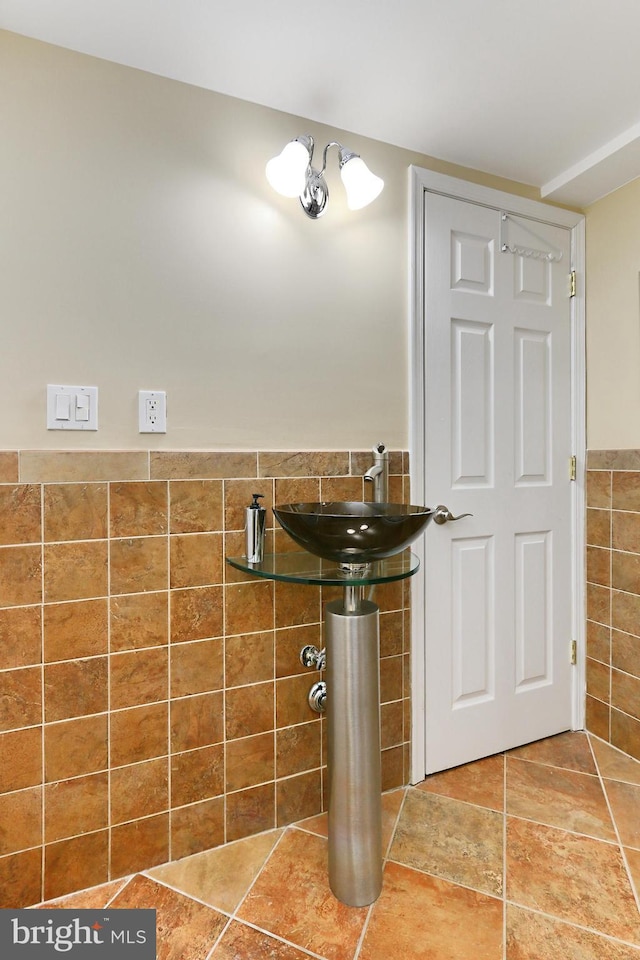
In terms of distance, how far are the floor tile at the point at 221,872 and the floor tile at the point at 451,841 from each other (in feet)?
1.32

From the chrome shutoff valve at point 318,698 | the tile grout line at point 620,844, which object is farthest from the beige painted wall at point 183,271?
the tile grout line at point 620,844

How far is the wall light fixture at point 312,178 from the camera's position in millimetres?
1476

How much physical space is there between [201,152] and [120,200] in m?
0.29

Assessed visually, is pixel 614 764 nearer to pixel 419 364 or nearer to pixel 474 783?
pixel 474 783

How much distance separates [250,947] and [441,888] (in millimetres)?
525

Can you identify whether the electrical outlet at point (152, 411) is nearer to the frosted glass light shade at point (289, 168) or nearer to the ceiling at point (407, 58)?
the frosted glass light shade at point (289, 168)

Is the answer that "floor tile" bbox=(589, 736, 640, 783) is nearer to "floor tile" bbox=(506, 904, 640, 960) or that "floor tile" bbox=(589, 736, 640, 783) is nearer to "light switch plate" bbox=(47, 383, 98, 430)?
"floor tile" bbox=(506, 904, 640, 960)

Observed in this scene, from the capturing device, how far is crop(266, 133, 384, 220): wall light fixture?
58.1 inches

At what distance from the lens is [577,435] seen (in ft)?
7.10

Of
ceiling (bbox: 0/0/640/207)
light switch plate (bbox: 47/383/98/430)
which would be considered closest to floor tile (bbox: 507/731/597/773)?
light switch plate (bbox: 47/383/98/430)

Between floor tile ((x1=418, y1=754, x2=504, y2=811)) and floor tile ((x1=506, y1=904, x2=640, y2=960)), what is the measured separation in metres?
0.43

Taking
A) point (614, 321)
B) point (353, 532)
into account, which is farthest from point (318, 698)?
point (614, 321)

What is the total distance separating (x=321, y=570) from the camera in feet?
Result: 4.64

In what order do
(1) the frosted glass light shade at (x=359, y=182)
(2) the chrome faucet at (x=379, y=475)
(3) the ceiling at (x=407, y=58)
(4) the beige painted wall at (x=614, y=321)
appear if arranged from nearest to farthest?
(3) the ceiling at (x=407, y=58) < (1) the frosted glass light shade at (x=359, y=182) < (2) the chrome faucet at (x=379, y=475) < (4) the beige painted wall at (x=614, y=321)
